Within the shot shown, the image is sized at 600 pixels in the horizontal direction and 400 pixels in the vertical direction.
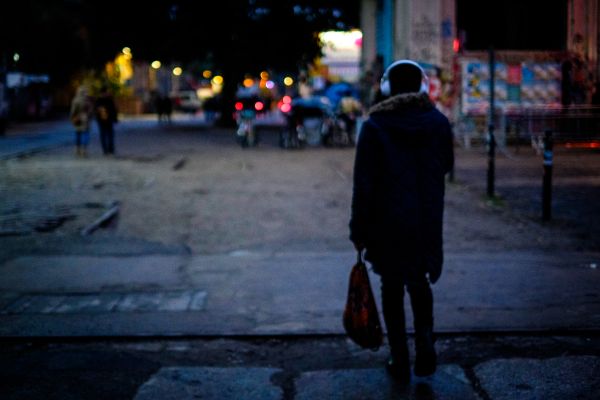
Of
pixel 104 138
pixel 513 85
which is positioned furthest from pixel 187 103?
pixel 513 85

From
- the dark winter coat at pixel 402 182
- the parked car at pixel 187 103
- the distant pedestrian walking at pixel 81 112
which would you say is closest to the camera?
the dark winter coat at pixel 402 182

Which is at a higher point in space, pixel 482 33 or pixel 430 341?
pixel 482 33

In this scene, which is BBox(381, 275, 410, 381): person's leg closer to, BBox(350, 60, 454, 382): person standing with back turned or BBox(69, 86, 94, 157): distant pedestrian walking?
BBox(350, 60, 454, 382): person standing with back turned

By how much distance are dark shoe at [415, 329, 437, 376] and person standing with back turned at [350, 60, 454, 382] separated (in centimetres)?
27

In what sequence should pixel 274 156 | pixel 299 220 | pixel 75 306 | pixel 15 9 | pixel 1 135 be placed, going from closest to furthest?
pixel 75 306 → pixel 299 220 → pixel 274 156 → pixel 1 135 → pixel 15 9

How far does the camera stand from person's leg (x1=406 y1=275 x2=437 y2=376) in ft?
15.6

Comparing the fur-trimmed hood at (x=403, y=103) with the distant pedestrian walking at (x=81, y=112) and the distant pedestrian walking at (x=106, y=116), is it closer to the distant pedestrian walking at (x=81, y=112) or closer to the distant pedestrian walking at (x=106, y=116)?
the distant pedestrian walking at (x=81, y=112)

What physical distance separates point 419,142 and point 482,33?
24.8 metres

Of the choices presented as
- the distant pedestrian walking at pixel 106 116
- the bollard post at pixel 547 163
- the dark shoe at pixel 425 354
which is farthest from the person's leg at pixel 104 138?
the dark shoe at pixel 425 354

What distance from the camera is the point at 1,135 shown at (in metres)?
34.4

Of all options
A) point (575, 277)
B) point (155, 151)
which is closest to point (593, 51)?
point (155, 151)

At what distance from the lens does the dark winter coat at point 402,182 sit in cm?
458

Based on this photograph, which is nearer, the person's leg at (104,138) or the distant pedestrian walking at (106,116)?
the distant pedestrian walking at (106,116)

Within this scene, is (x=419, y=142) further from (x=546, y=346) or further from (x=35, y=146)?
(x=35, y=146)
